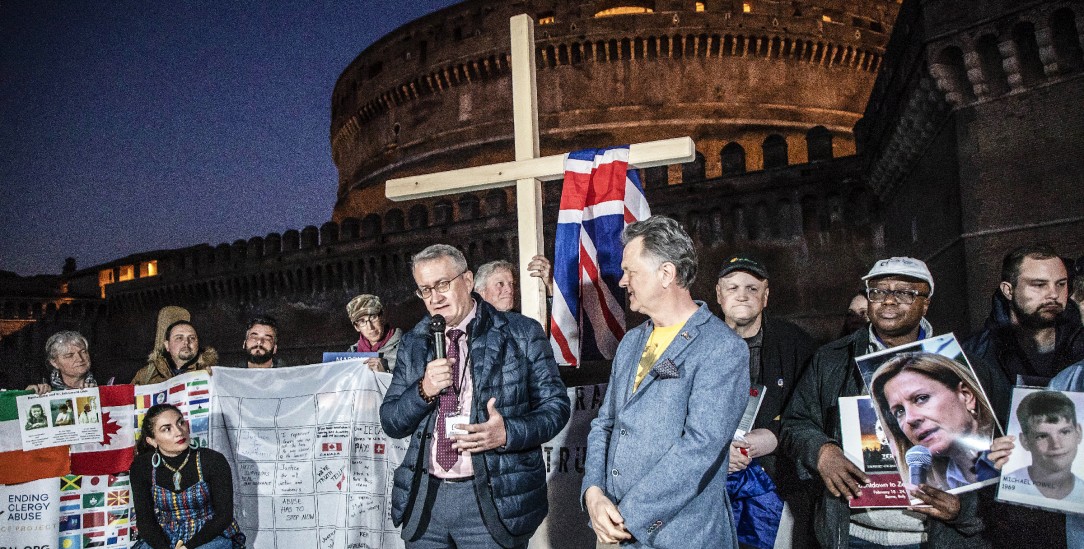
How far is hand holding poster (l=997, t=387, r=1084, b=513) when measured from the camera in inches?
92.0

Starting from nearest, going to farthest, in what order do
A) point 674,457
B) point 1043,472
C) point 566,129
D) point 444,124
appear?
point 674,457
point 1043,472
point 566,129
point 444,124

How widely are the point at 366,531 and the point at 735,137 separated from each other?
733 inches

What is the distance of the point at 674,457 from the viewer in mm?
2137

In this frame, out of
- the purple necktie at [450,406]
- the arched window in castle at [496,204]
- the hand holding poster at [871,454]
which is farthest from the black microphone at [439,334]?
the arched window in castle at [496,204]

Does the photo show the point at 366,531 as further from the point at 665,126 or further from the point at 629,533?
the point at 665,126

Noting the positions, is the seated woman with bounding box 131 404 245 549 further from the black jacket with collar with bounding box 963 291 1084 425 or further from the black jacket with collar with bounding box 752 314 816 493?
the black jacket with collar with bounding box 963 291 1084 425

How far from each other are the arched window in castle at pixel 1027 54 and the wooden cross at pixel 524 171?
4.61 meters

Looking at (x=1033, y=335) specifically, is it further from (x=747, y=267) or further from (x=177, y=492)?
(x=177, y=492)

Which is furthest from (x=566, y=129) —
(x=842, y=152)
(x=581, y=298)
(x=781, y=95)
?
(x=581, y=298)

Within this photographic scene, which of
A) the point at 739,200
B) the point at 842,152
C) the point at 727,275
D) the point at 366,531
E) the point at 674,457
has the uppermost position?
the point at 842,152

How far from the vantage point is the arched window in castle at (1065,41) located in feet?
21.0

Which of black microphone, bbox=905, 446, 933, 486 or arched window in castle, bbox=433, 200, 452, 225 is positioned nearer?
black microphone, bbox=905, 446, 933, 486

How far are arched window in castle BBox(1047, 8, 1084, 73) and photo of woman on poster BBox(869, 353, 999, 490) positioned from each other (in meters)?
5.43

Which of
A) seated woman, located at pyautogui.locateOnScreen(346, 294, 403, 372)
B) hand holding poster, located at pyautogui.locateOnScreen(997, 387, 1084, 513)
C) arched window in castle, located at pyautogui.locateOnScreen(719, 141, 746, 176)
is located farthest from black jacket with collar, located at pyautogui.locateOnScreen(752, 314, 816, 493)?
arched window in castle, located at pyautogui.locateOnScreen(719, 141, 746, 176)
